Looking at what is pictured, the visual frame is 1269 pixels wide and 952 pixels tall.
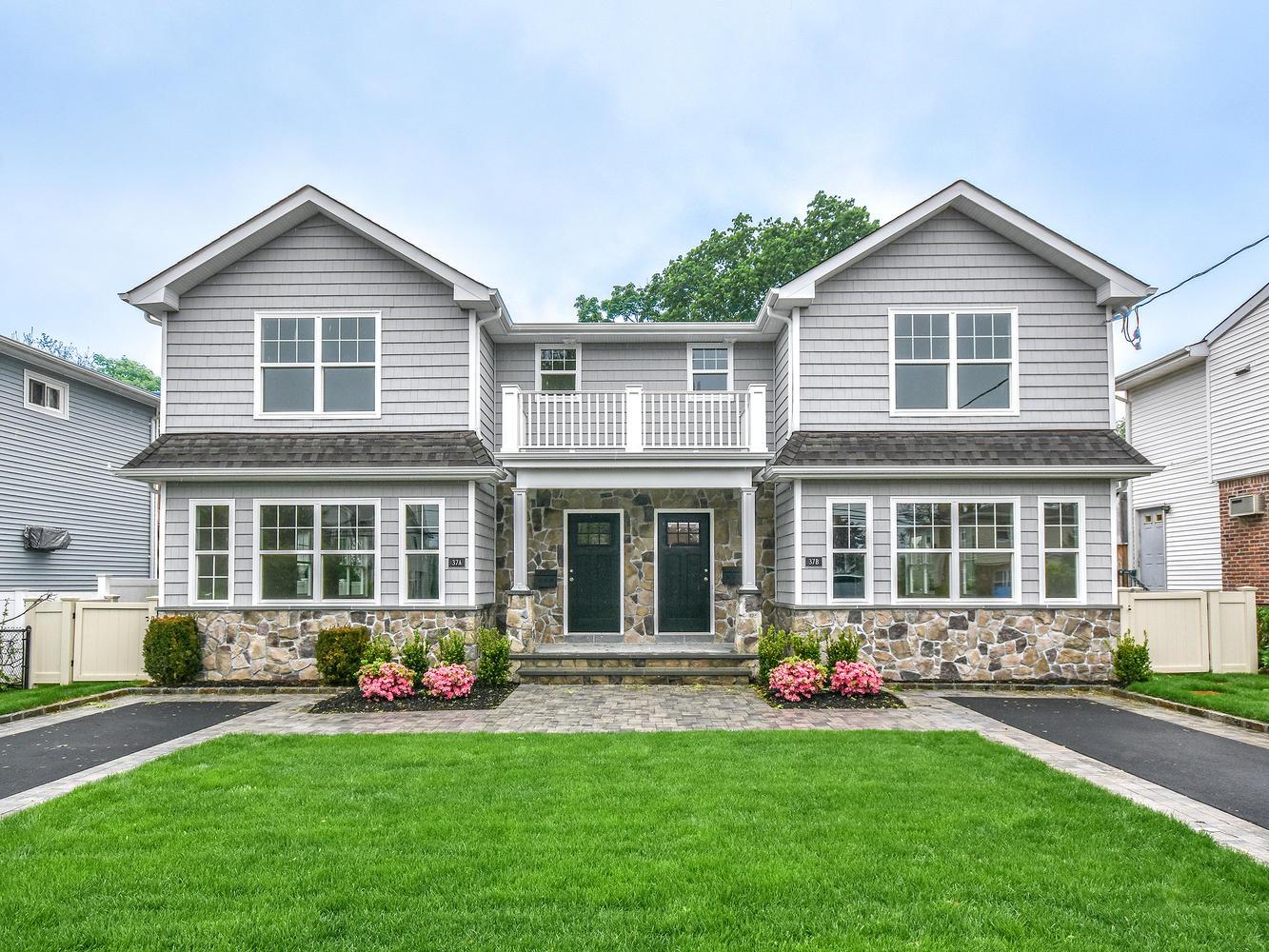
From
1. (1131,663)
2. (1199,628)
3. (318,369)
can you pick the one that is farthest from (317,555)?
(1199,628)

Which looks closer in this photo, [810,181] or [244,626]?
[244,626]

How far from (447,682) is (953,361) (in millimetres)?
8898

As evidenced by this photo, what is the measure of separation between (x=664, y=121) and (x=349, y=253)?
50.0 feet

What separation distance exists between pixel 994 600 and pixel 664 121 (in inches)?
738

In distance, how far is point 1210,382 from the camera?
614 inches

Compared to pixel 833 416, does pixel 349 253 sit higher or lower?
higher

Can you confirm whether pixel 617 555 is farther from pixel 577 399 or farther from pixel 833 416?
pixel 833 416

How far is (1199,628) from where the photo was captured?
480 inches

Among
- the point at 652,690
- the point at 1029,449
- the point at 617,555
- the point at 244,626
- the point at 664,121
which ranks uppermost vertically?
the point at 664,121

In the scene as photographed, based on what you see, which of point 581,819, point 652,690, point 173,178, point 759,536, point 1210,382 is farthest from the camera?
point 173,178

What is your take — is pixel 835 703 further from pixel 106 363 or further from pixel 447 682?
pixel 106 363

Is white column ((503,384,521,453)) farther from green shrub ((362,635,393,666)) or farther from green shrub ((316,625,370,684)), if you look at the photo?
green shrub ((316,625,370,684))

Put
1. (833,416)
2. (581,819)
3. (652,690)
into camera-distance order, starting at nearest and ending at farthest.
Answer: (581,819)
(652,690)
(833,416)

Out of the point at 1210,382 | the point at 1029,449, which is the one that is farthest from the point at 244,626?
the point at 1210,382
